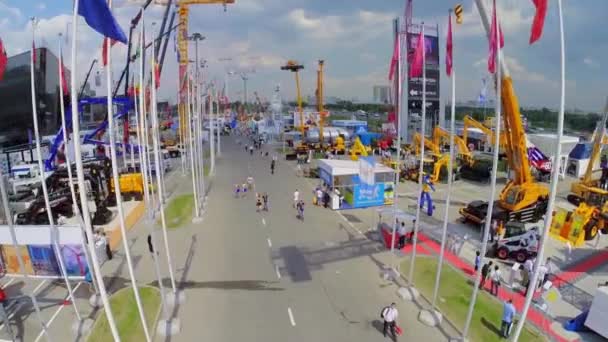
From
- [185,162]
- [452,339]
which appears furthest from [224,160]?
[452,339]

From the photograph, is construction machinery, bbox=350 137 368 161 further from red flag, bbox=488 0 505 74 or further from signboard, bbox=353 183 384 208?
red flag, bbox=488 0 505 74

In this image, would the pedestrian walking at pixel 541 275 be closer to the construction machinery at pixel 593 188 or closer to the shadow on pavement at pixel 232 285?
the shadow on pavement at pixel 232 285

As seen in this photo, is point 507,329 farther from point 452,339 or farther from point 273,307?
point 273,307

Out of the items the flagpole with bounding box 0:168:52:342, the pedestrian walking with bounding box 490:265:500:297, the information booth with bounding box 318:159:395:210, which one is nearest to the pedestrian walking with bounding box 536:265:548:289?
the pedestrian walking with bounding box 490:265:500:297

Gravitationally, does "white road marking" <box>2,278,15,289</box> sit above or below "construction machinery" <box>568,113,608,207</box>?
below

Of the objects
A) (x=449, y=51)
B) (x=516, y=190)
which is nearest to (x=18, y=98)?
(x=449, y=51)

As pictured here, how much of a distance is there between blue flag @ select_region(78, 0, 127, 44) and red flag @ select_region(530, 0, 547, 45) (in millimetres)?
8915

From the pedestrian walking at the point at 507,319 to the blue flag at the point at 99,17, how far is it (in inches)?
519

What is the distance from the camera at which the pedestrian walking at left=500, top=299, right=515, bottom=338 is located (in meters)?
12.1

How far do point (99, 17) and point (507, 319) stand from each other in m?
13.8

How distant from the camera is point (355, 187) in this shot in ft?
90.5

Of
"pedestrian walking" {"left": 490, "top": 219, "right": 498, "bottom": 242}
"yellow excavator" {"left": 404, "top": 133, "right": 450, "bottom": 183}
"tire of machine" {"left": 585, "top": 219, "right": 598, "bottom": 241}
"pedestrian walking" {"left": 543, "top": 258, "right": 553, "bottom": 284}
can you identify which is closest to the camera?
"pedestrian walking" {"left": 543, "top": 258, "right": 553, "bottom": 284}

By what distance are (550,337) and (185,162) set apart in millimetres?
38460

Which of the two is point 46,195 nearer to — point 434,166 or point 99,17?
point 99,17
